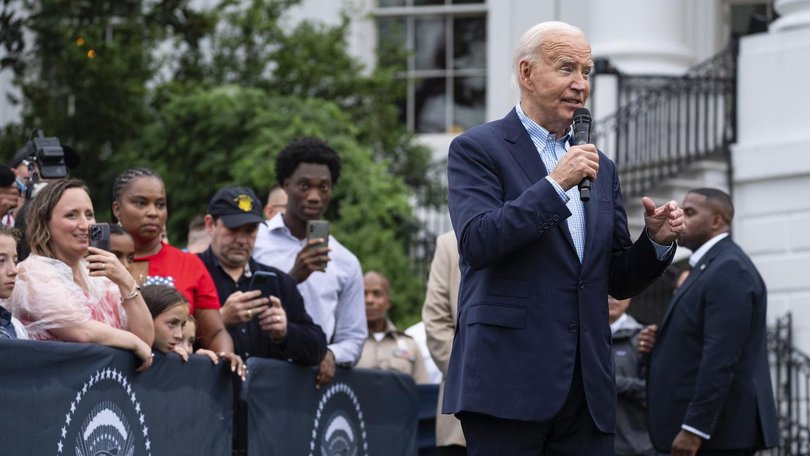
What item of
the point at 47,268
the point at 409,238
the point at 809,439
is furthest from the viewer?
the point at 409,238

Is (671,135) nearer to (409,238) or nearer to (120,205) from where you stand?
(409,238)

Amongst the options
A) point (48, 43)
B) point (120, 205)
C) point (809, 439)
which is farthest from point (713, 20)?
point (120, 205)

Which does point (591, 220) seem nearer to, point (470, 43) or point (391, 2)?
point (470, 43)

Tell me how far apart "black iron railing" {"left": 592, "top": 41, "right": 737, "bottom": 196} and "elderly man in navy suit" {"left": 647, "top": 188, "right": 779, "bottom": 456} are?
6.44 meters

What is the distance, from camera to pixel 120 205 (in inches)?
292

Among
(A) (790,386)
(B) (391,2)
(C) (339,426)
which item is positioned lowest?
(A) (790,386)

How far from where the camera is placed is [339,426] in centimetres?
816

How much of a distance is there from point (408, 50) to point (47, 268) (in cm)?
1137

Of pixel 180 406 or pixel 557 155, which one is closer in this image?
pixel 557 155

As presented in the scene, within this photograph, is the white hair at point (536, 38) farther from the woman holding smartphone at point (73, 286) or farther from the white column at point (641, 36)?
the white column at point (641, 36)

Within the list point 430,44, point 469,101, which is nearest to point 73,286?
point 469,101

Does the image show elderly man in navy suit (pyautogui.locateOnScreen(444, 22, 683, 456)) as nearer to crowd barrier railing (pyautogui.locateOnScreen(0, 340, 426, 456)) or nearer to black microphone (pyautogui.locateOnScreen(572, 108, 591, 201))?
black microphone (pyautogui.locateOnScreen(572, 108, 591, 201))

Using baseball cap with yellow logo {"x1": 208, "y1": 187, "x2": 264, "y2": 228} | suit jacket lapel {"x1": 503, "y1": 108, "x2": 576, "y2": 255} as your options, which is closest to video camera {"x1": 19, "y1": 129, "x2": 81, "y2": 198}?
baseball cap with yellow logo {"x1": 208, "y1": 187, "x2": 264, "y2": 228}

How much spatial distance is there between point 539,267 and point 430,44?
42.0ft
